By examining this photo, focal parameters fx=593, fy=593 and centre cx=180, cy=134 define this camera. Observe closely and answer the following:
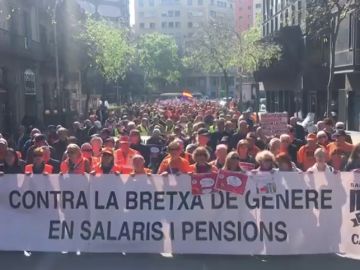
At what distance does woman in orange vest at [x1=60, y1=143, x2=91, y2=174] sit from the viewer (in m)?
8.02

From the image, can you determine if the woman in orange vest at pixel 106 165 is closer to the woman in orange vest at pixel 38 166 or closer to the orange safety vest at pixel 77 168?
the orange safety vest at pixel 77 168

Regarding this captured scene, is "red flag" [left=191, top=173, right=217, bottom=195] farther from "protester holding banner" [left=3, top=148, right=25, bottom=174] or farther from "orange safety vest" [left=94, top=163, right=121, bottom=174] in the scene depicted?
"protester holding banner" [left=3, top=148, right=25, bottom=174]

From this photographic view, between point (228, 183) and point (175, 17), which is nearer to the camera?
point (228, 183)

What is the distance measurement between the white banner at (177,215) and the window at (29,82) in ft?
82.6

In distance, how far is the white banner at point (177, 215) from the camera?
285 inches

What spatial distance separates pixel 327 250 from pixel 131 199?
2.49m

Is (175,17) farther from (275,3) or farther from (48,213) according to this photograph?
(48,213)

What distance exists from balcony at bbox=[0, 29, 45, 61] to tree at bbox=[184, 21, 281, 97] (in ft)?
36.2

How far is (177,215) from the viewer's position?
741 cm

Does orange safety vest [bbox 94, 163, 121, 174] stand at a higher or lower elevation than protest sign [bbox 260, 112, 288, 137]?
lower

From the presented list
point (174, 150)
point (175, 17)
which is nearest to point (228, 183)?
point (174, 150)

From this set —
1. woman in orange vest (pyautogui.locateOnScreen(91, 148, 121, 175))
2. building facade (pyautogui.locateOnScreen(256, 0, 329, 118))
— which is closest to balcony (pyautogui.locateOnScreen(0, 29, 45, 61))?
building facade (pyautogui.locateOnScreen(256, 0, 329, 118))

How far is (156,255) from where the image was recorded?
7.54m

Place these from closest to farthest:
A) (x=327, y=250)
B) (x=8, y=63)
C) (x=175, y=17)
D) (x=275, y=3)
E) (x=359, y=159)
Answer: (x=327, y=250), (x=359, y=159), (x=8, y=63), (x=275, y=3), (x=175, y=17)
